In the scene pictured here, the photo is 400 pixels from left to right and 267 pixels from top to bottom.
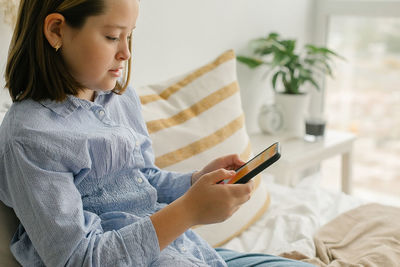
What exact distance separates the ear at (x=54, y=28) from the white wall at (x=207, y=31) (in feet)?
2.63

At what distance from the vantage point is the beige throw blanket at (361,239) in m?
1.16

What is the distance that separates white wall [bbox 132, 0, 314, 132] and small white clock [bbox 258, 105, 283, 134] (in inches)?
5.2

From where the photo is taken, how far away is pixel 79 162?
0.82 m

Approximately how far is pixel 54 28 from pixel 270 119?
1.36 meters

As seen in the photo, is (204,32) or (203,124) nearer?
(203,124)

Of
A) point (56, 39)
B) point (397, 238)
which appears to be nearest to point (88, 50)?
point (56, 39)

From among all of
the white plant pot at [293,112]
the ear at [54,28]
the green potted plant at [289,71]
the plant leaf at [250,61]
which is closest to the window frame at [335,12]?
the green potted plant at [289,71]

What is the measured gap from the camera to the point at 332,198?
1.65m

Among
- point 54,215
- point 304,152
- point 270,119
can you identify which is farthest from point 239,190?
point 270,119

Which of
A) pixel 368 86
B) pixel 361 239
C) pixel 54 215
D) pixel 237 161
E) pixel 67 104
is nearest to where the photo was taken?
pixel 54 215

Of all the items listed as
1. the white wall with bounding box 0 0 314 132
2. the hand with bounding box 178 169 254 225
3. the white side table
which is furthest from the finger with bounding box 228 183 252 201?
the white side table

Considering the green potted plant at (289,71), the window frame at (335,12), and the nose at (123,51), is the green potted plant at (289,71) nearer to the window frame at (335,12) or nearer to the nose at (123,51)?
the window frame at (335,12)

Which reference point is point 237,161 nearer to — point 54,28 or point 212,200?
point 212,200

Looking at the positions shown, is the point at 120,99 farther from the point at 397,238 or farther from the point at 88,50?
the point at 397,238
